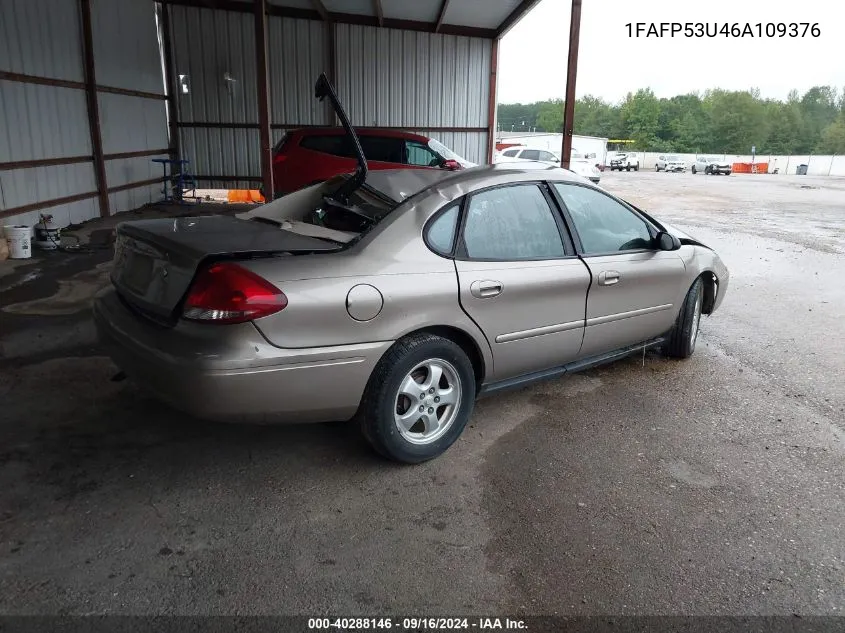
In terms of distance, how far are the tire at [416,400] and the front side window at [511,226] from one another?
0.56 meters

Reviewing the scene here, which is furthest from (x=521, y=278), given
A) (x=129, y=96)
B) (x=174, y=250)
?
(x=129, y=96)

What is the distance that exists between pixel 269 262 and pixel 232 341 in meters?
0.39

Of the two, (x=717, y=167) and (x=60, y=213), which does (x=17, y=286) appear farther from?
(x=717, y=167)

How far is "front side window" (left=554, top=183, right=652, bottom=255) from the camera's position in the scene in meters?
3.88

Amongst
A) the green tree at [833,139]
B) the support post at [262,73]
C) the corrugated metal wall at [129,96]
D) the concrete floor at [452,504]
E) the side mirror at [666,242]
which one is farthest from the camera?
the green tree at [833,139]

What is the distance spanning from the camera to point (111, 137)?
1206 cm

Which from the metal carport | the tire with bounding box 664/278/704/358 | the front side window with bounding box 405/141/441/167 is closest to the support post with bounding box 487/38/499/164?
the metal carport

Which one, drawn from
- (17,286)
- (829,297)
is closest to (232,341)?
(17,286)

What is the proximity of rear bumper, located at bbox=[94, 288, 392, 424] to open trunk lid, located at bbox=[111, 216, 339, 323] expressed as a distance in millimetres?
149

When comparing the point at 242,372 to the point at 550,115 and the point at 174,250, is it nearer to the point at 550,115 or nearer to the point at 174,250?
the point at 174,250

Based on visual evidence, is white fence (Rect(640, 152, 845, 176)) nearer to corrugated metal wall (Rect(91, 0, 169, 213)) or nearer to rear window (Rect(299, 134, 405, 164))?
rear window (Rect(299, 134, 405, 164))

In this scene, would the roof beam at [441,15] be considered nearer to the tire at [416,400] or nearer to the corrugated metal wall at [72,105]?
the corrugated metal wall at [72,105]

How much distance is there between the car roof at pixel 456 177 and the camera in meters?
3.44

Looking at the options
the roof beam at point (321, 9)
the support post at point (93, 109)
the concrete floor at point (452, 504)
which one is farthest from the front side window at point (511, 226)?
the roof beam at point (321, 9)
